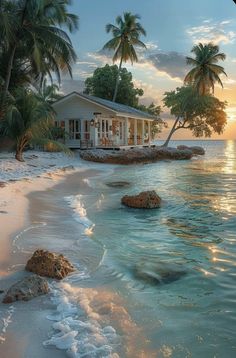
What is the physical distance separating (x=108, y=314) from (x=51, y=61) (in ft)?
80.6

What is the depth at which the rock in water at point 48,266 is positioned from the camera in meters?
6.12

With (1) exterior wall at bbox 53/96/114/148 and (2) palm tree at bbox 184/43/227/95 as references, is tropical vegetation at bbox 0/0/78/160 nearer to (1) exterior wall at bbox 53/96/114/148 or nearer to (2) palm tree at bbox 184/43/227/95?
(1) exterior wall at bbox 53/96/114/148

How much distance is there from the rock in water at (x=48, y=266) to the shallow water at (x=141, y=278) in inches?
8.6

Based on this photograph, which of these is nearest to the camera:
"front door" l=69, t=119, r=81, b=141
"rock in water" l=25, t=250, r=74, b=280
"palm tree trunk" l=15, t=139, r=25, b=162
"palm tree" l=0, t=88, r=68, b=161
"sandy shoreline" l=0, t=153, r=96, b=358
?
"sandy shoreline" l=0, t=153, r=96, b=358

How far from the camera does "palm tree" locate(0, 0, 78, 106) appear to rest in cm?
2334

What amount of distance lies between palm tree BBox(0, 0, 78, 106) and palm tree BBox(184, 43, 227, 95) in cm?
2065

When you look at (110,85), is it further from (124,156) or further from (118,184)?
(118,184)

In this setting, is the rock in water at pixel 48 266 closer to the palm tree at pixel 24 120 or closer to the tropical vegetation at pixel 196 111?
the palm tree at pixel 24 120

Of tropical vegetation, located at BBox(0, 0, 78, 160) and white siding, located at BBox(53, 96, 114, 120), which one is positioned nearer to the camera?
tropical vegetation, located at BBox(0, 0, 78, 160)

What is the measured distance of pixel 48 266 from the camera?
618 centimetres

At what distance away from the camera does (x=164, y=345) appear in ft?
14.3

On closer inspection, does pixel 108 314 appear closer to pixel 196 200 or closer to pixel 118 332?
pixel 118 332

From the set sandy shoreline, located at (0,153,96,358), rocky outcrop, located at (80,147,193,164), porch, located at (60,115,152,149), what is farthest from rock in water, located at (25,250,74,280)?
porch, located at (60,115,152,149)

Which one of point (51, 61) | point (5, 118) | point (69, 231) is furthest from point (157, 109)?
point (69, 231)
